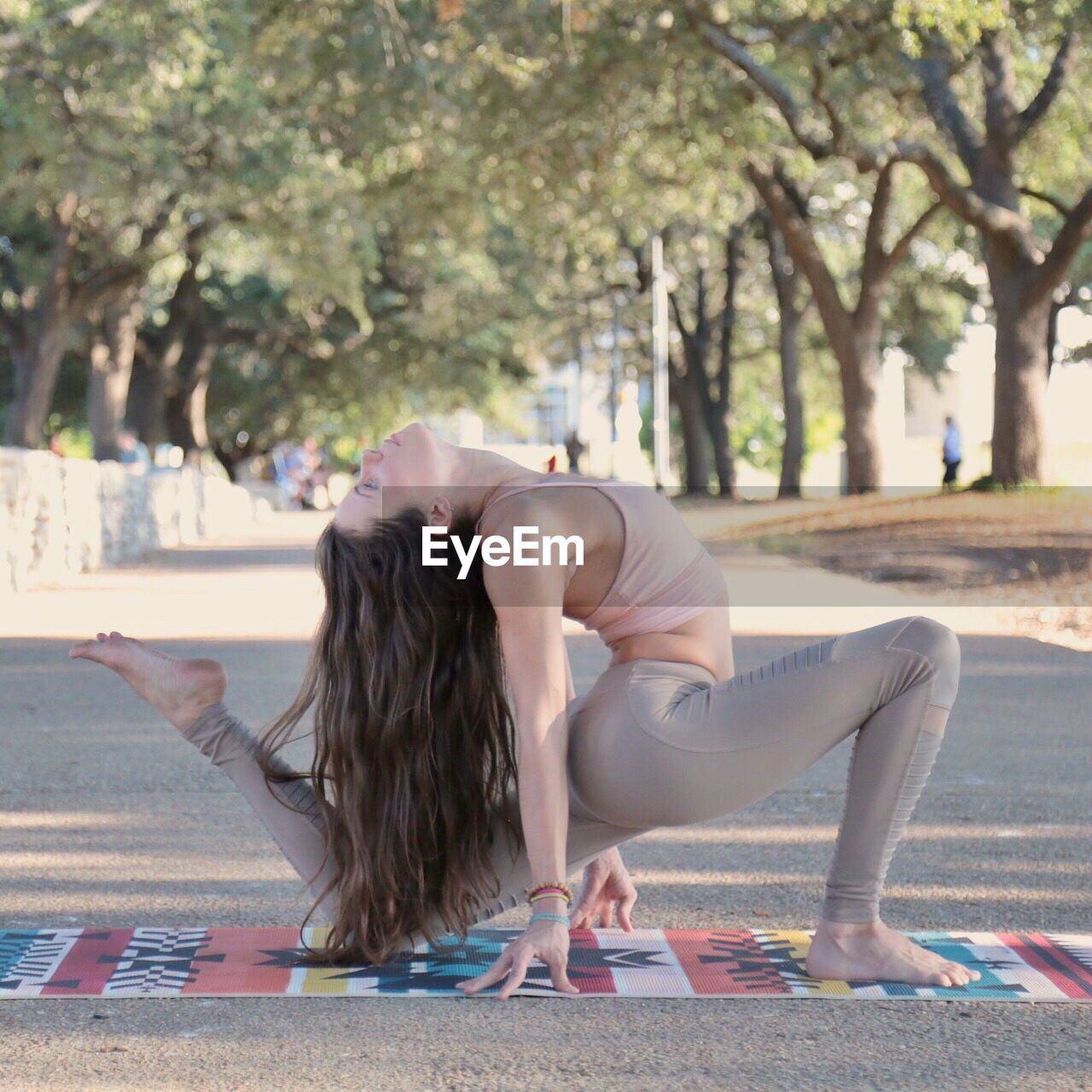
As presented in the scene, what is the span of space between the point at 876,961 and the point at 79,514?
16474mm

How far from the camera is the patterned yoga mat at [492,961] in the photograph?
12.8 ft

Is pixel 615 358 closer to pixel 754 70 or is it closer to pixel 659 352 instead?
pixel 659 352

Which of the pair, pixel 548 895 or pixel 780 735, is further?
pixel 780 735

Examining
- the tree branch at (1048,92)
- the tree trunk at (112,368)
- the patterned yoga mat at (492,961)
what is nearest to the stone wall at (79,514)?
the tree trunk at (112,368)

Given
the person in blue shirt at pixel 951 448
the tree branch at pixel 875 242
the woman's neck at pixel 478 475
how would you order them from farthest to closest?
the person in blue shirt at pixel 951 448, the tree branch at pixel 875 242, the woman's neck at pixel 478 475

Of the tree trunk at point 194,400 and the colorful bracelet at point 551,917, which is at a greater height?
the tree trunk at point 194,400

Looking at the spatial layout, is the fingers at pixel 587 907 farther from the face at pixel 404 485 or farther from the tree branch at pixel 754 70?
the tree branch at pixel 754 70

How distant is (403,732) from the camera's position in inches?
156

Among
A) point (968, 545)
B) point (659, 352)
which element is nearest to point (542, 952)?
point (968, 545)

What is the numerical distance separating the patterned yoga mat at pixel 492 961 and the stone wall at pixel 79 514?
39.5 ft

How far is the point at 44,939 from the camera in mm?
4359

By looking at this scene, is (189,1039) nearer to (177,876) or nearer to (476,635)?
(476,635)

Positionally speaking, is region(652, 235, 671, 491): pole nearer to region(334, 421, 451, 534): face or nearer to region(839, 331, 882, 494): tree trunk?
region(839, 331, 882, 494): tree trunk

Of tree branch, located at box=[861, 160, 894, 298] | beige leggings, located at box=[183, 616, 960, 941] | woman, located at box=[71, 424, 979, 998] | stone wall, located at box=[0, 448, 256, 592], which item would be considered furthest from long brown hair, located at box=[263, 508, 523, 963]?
tree branch, located at box=[861, 160, 894, 298]
